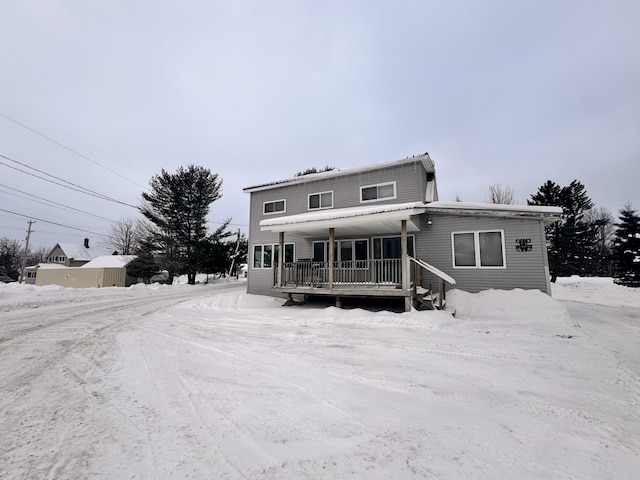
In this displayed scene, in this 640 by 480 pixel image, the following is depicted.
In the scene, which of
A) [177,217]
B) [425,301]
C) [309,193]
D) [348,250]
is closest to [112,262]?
[177,217]

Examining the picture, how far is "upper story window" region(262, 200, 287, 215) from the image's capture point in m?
15.1

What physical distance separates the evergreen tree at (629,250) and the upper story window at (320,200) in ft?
77.0

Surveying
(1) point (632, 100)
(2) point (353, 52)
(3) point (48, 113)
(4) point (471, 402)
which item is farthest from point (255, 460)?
(3) point (48, 113)

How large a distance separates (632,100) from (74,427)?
28.3 meters

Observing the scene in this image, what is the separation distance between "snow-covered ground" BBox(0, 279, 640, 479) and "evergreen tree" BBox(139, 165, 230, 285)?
64.2ft

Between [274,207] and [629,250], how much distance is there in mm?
26724

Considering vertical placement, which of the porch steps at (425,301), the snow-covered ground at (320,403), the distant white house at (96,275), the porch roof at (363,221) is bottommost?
the snow-covered ground at (320,403)

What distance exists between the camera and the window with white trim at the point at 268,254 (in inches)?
559

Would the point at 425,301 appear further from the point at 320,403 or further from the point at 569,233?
the point at 569,233

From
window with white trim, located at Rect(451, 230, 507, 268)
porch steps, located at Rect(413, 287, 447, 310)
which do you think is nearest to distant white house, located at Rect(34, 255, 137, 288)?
porch steps, located at Rect(413, 287, 447, 310)

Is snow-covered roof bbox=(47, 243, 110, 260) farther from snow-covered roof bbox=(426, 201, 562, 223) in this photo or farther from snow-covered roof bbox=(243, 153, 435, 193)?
snow-covered roof bbox=(426, 201, 562, 223)

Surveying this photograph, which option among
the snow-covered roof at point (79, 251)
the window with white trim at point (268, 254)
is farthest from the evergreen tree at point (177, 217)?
the snow-covered roof at point (79, 251)

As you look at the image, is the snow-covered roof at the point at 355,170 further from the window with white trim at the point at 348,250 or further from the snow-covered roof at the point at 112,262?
the snow-covered roof at the point at 112,262

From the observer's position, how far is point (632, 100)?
17016 millimetres
